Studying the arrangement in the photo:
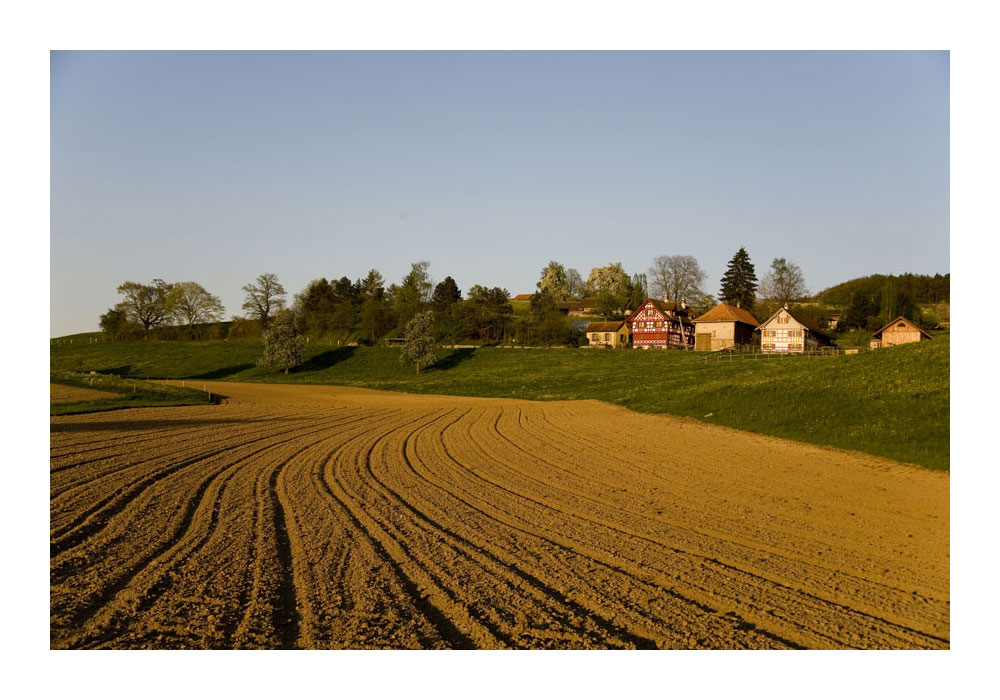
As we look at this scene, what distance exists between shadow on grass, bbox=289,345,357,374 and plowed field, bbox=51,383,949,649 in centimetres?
5993

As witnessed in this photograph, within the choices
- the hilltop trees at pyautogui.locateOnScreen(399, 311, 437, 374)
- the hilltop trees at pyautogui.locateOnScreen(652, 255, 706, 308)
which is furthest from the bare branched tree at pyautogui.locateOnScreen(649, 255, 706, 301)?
the hilltop trees at pyautogui.locateOnScreen(399, 311, 437, 374)

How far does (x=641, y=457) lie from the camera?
56.7 ft

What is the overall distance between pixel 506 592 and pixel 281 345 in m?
70.5

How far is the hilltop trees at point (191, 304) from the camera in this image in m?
94.9

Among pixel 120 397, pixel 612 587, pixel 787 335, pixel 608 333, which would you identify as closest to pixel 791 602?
pixel 612 587

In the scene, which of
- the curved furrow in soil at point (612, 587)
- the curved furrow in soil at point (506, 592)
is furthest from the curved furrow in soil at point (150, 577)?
the curved furrow in soil at point (612, 587)

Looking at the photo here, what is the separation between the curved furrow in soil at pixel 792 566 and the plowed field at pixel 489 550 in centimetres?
4

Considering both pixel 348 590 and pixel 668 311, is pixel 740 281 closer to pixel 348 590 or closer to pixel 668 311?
pixel 668 311

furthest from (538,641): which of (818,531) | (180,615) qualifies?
(818,531)

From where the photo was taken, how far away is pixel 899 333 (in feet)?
199

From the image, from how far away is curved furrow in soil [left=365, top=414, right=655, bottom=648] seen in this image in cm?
608

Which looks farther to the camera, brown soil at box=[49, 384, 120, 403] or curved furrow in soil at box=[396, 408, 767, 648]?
brown soil at box=[49, 384, 120, 403]

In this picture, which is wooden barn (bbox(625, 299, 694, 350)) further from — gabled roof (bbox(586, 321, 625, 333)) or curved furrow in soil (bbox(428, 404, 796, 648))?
curved furrow in soil (bbox(428, 404, 796, 648))

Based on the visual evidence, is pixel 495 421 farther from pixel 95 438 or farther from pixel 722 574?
pixel 722 574
